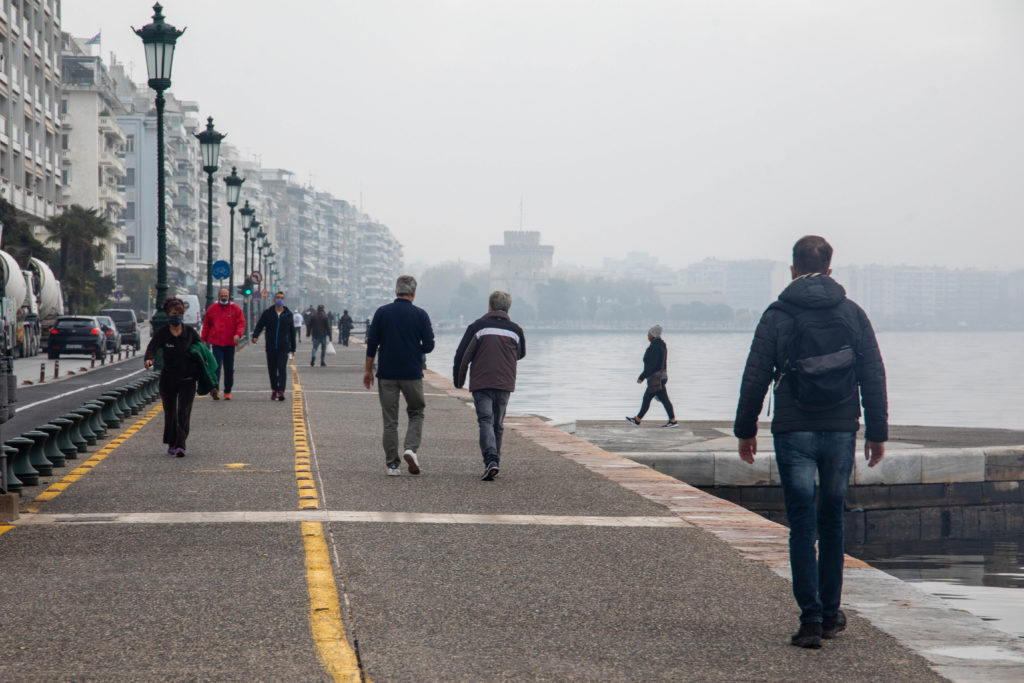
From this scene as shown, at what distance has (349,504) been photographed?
9.42m

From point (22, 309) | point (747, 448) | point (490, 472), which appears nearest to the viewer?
point (747, 448)

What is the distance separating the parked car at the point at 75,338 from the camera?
4228 cm

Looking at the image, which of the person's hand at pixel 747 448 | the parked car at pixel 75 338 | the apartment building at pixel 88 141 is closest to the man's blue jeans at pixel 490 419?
the person's hand at pixel 747 448

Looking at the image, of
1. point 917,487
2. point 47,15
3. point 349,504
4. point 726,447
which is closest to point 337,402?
point 726,447

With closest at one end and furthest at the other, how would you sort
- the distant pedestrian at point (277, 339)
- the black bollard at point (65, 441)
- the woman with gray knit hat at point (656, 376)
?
the black bollard at point (65, 441)
the distant pedestrian at point (277, 339)
the woman with gray knit hat at point (656, 376)

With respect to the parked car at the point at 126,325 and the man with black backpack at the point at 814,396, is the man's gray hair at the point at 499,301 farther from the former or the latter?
the parked car at the point at 126,325

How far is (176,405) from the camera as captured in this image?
12.9m

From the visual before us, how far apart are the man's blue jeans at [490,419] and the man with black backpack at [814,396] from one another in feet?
17.9

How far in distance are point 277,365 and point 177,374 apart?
28.4 feet

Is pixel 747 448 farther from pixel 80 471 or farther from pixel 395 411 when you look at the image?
pixel 80 471

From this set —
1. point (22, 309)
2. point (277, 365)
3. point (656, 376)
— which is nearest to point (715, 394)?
point (22, 309)

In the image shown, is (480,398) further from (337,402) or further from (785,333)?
(337,402)

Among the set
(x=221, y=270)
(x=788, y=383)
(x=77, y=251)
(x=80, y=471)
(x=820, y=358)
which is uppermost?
(x=77, y=251)

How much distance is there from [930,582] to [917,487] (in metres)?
4.04
